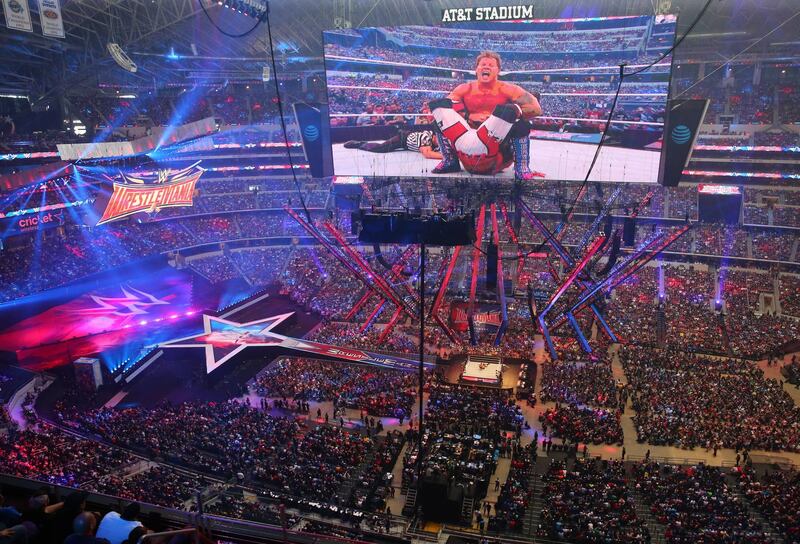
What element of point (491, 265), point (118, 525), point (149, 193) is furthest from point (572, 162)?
point (118, 525)

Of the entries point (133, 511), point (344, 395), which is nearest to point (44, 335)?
point (344, 395)

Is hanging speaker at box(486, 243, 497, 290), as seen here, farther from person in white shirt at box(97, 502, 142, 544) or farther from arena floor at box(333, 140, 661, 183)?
person in white shirt at box(97, 502, 142, 544)

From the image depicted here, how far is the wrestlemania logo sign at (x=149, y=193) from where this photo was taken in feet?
91.7

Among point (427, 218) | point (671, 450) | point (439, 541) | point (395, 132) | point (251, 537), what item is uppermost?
point (395, 132)

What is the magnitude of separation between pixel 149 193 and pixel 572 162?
69.5 feet

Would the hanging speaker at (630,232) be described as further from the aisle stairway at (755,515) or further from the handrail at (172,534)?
the handrail at (172,534)

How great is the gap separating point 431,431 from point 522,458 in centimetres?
278

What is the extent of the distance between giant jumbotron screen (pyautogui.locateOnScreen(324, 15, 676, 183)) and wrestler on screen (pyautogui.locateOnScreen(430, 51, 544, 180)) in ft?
0.17

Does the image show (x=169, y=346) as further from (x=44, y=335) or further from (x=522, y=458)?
(x=522, y=458)

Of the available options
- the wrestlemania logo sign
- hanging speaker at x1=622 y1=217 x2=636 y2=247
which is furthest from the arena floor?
the wrestlemania logo sign

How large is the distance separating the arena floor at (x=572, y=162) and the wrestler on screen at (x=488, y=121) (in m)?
0.62

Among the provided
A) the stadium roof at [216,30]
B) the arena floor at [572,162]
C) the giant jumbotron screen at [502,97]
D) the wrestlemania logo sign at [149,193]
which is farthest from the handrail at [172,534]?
the stadium roof at [216,30]

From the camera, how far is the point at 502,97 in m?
30.3

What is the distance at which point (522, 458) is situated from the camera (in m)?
17.3
